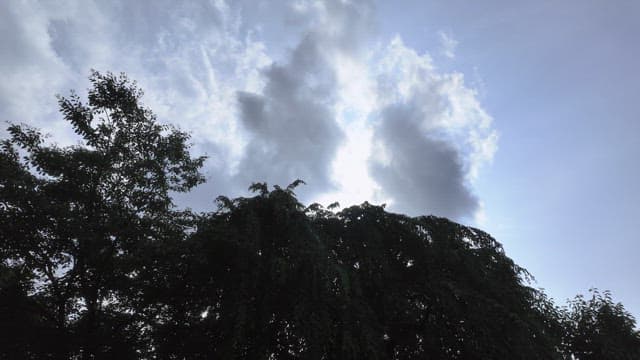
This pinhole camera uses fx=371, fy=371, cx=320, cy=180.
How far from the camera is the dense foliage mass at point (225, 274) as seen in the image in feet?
27.3

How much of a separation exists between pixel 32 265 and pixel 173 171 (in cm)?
476

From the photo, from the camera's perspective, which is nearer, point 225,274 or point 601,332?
point 225,274

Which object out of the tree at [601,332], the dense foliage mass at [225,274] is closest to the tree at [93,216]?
the dense foliage mass at [225,274]

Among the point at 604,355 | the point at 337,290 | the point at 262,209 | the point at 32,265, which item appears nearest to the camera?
the point at 337,290

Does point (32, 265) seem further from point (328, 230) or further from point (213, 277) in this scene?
point (328, 230)

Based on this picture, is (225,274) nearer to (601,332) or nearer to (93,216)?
(93,216)

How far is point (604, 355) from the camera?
508 inches

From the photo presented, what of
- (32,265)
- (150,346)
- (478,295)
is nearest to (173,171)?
(32,265)

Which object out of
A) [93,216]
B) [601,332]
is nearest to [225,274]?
[93,216]

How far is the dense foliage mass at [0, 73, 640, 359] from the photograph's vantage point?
8.32 meters

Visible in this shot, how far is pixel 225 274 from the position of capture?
29.2ft

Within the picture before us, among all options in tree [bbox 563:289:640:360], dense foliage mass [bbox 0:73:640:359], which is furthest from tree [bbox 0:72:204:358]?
tree [bbox 563:289:640:360]

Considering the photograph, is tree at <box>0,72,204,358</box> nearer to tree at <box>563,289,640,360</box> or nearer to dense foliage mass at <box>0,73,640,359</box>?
dense foliage mass at <box>0,73,640,359</box>

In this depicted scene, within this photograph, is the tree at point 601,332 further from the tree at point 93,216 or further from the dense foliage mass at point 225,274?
the tree at point 93,216
